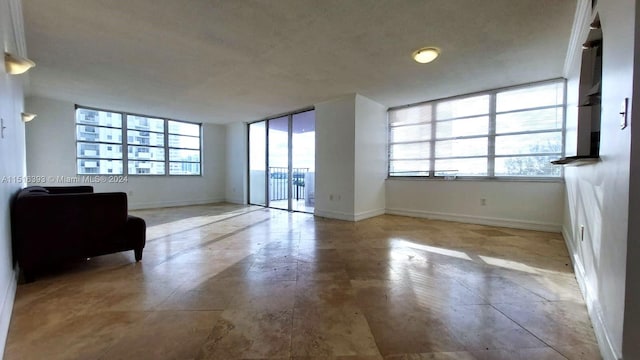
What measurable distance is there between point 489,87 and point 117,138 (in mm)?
8030

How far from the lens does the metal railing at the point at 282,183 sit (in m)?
7.53

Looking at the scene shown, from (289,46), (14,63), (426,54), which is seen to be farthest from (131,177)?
(426,54)

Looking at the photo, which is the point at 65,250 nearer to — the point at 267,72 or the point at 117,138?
the point at 267,72

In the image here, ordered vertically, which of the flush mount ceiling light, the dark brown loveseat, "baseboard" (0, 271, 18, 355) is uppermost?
the flush mount ceiling light

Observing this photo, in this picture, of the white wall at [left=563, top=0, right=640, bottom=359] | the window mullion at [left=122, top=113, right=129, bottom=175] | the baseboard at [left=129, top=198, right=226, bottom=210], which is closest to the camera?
the white wall at [left=563, top=0, right=640, bottom=359]

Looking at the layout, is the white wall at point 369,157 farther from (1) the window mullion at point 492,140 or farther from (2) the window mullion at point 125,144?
(2) the window mullion at point 125,144

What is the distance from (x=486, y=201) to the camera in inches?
184

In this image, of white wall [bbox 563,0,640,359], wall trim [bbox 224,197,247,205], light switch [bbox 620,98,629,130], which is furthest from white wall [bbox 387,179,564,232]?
wall trim [bbox 224,197,247,205]

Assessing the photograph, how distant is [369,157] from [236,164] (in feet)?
14.5

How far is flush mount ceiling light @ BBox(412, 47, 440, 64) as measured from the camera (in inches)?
120

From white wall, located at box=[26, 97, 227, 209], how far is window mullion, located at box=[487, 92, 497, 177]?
701 centimetres

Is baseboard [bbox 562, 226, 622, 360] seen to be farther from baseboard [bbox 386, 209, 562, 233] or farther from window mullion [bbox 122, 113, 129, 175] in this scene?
window mullion [bbox 122, 113, 129, 175]

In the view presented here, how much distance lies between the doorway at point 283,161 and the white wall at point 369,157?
131 cm

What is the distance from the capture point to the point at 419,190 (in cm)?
541
